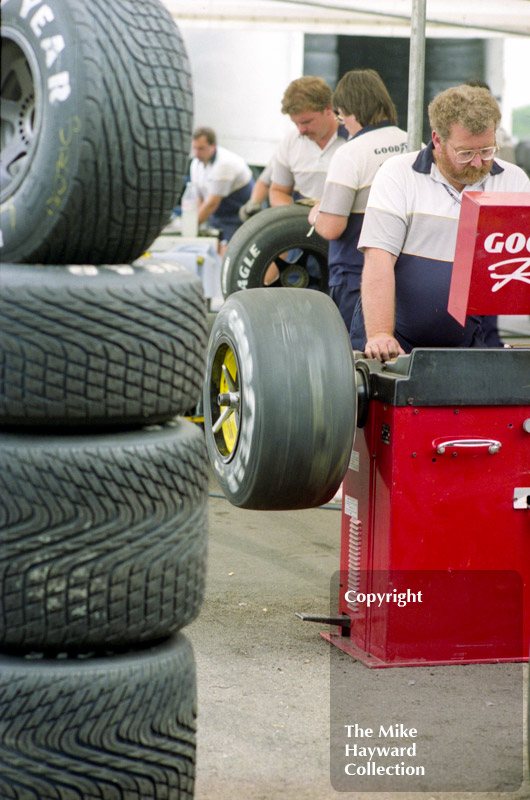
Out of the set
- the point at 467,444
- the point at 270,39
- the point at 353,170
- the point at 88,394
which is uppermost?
the point at 270,39

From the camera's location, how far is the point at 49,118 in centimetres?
193

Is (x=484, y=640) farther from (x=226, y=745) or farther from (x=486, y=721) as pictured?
(x=226, y=745)

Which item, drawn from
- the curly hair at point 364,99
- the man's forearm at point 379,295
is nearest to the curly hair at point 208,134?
the curly hair at point 364,99

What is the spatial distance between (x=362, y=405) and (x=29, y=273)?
1.61 metres

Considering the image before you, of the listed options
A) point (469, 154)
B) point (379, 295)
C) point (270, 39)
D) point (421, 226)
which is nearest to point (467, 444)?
point (379, 295)

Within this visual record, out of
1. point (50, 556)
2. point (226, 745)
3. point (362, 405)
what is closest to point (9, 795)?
point (50, 556)

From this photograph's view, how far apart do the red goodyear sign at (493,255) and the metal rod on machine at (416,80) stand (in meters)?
1.21

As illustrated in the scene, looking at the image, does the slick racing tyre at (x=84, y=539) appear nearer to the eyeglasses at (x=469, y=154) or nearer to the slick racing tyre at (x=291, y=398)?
the slick racing tyre at (x=291, y=398)

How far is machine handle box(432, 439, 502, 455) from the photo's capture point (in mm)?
3219

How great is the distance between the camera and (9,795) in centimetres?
198

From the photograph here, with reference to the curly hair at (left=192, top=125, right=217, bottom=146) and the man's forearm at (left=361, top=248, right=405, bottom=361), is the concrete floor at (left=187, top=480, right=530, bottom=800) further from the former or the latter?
the curly hair at (left=192, top=125, right=217, bottom=146)

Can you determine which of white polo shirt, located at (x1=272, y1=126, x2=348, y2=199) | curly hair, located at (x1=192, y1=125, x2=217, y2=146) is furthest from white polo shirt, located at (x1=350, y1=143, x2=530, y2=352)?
curly hair, located at (x1=192, y1=125, x2=217, y2=146)

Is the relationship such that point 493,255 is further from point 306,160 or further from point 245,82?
point 245,82

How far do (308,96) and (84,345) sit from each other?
409cm
